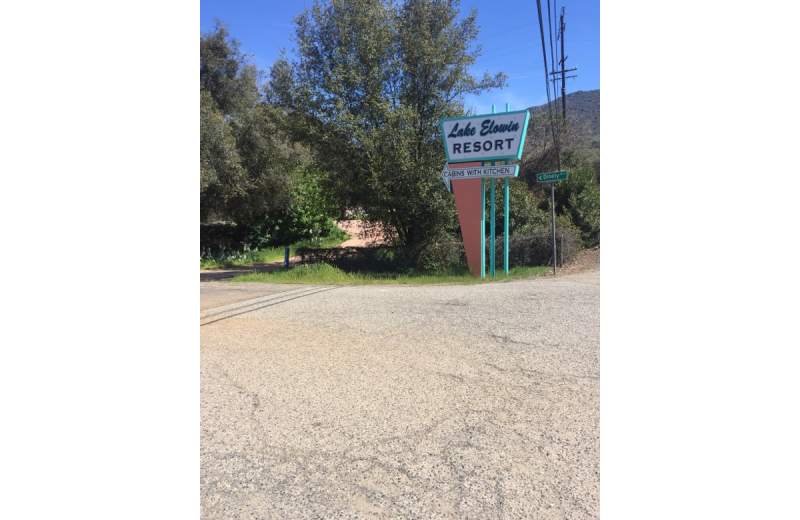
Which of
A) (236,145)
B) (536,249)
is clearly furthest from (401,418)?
(236,145)

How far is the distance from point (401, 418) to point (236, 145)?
20.3 meters

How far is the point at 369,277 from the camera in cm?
1447

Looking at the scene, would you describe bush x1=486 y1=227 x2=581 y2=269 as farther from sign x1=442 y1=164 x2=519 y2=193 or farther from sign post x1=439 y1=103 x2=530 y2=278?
sign x1=442 y1=164 x2=519 y2=193

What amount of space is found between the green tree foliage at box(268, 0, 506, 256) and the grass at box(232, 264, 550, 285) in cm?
198

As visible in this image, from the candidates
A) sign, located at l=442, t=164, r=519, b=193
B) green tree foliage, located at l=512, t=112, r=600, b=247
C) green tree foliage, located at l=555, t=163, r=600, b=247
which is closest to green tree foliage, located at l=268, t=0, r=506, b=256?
sign, located at l=442, t=164, r=519, b=193

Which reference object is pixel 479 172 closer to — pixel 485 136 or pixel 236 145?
pixel 485 136

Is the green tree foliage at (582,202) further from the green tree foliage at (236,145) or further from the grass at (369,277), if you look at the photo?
the green tree foliage at (236,145)

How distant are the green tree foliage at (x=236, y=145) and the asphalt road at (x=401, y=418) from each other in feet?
40.6

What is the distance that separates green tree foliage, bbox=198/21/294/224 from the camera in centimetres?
1908
